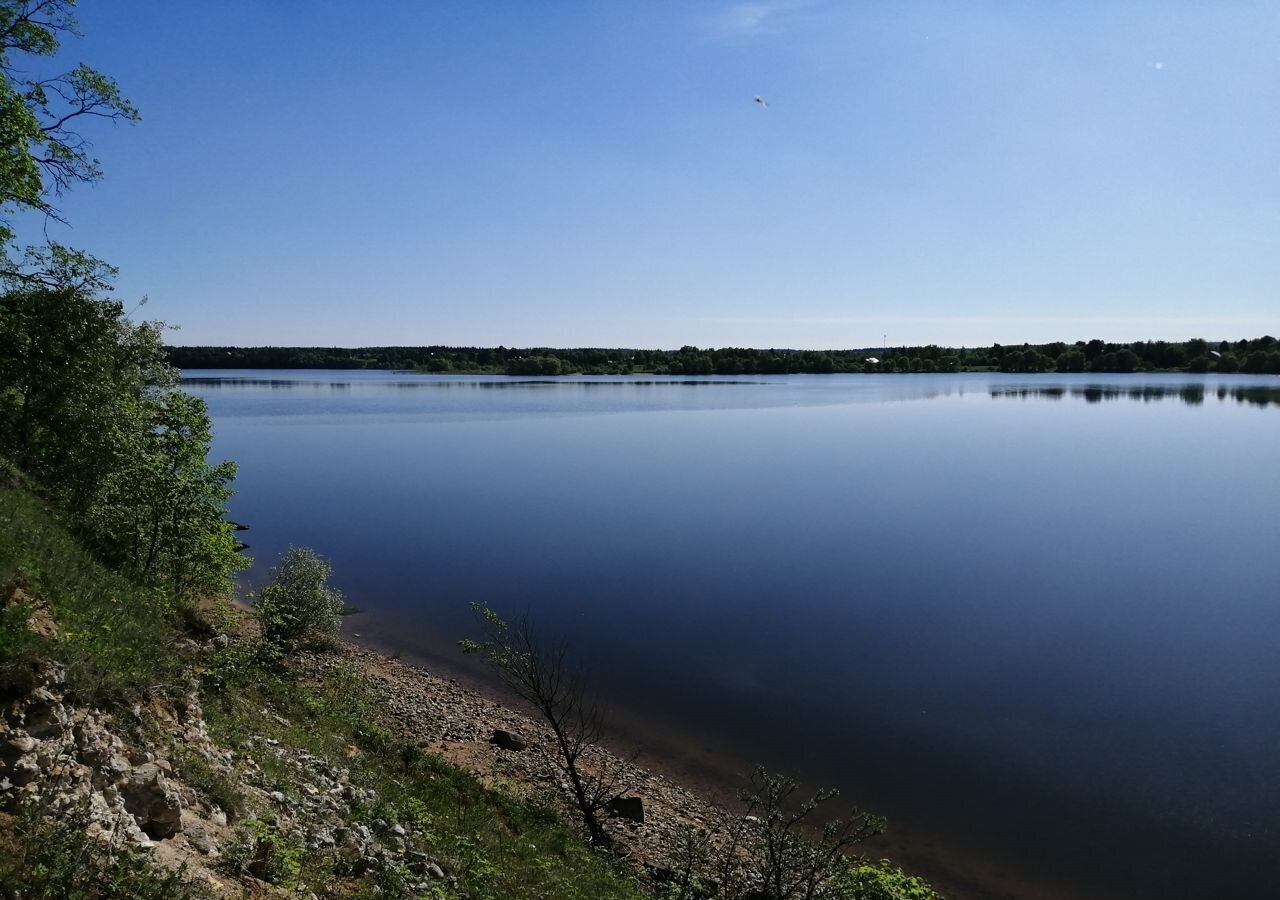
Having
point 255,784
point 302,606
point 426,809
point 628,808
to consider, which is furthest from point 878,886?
point 302,606

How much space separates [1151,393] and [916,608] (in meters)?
125

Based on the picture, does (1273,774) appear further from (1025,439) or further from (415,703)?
(1025,439)

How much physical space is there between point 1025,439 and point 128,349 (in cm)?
6496

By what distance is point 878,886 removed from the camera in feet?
34.2

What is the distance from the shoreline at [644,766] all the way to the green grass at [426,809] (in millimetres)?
1165

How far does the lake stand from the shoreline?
0.10 meters

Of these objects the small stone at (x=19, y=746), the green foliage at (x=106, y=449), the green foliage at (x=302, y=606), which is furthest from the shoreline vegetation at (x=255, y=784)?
the green foliage at (x=302, y=606)

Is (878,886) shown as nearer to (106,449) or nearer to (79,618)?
(79,618)

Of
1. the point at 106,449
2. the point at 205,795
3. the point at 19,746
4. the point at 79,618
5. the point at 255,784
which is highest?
the point at 106,449

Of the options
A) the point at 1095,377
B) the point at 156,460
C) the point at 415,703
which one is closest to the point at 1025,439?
the point at 415,703

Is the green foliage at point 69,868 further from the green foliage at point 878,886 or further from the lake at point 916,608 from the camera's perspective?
the lake at point 916,608

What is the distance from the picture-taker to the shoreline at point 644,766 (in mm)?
12305

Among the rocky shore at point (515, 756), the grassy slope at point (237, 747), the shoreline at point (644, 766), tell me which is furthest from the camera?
the rocky shore at point (515, 756)

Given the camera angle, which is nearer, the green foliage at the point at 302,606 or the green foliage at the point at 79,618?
the green foliage at the point at 79,618
